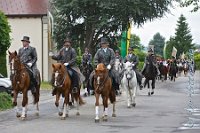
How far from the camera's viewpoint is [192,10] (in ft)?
88.5

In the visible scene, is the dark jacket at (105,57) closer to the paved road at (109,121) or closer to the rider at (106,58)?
the rider at (106,58)

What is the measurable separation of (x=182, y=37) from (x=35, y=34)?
3533 inches

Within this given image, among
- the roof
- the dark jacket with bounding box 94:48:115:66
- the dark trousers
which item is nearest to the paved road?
the dark trousers

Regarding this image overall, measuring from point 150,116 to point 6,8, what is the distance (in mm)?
33473

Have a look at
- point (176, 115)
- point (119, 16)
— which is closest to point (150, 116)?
point (176, 115)

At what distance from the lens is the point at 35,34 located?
159ft

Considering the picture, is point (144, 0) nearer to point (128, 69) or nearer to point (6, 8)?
point (6, 8)

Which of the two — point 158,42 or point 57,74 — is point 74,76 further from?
point 158,42

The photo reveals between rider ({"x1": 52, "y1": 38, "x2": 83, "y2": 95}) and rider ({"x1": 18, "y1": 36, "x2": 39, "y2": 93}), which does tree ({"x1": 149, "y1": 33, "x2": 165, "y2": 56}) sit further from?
rider ({"x1": 18, "y1": 36, "x2": 39, "y2": 93})

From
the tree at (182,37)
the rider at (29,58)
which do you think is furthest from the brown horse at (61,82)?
the tree at (182,37)

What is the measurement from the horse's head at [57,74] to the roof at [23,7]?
31.5 metres

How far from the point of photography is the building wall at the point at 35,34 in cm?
4803

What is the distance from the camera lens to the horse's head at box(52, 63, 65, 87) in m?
16.5

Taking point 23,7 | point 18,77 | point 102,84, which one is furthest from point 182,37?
point 18,77
